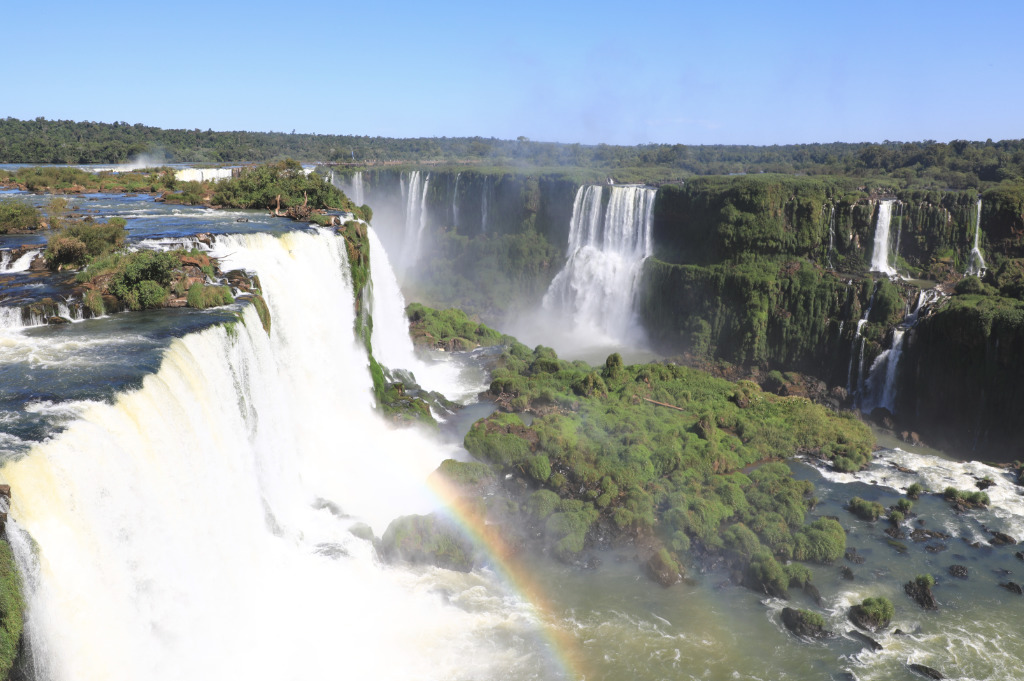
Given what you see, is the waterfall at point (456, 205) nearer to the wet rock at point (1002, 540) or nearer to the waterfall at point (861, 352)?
the waterfall at point (861, 352)

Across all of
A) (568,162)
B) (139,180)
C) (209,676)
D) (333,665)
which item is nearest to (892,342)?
(333,665)

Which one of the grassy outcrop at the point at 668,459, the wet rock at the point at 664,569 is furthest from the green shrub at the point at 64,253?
the wet rock at the point at 664,569

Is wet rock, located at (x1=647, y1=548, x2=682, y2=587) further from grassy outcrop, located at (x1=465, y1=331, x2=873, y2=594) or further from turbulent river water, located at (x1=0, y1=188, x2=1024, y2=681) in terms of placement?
turbulent river water, located at (x1=0, y1=188, x2=1024, y2=681)

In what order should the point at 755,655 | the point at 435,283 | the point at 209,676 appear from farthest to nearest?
the point at 435,283 < the point at 755,655 < the point at 209,676

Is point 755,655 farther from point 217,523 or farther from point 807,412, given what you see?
point 807,412

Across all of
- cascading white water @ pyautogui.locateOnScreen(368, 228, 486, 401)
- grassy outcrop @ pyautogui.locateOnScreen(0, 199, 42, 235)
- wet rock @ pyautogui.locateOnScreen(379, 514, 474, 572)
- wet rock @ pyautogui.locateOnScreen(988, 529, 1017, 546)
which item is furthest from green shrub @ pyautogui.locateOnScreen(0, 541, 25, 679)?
wet rock @ pyautogui.locateOnScreen(988, 529, 1017, 546)

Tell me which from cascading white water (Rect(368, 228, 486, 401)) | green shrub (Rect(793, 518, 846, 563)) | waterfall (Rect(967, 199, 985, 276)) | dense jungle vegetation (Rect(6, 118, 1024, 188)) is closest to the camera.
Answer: green shrub (Rect(793, 518, 846, 563))
